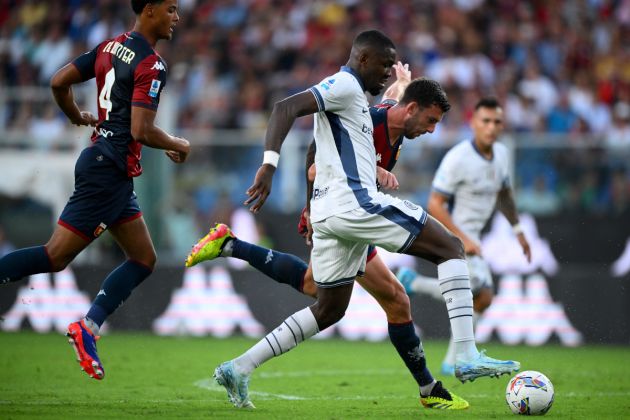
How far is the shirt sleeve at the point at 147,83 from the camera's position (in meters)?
7.14

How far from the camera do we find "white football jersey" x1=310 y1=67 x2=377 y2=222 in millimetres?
6652

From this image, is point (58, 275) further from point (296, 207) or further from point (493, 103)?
point (493, 103)

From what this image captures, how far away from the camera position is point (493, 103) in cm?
1052

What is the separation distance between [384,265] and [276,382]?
2118 mm

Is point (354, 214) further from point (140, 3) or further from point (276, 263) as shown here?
point (140, 3)

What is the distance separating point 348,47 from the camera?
18344mm

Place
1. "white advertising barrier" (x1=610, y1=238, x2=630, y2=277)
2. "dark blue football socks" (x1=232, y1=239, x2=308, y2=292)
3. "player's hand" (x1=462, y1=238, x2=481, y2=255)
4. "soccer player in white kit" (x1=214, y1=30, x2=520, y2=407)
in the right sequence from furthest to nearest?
"white advertising barrier" (x1=610, y1=238, x2=630, y2=277) < "player's hand" (x1=462, y1=238, x2=481, y2=255) < "dark blue football socks" (x1=232, y1=239, x2=308, y2=292) < "soccer player in white kit" (x1=214, y1=30, x2=520, y2=407)


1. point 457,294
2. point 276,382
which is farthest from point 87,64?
point 276,382

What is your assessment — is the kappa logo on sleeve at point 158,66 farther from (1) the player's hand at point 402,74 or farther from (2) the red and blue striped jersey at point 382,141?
(1) the player's hand at point 402,74

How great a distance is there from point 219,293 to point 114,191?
674cm

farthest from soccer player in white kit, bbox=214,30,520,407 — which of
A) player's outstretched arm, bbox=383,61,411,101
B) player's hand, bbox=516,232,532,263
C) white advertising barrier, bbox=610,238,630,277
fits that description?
white advertising barrier, bbox=610,238,630,277

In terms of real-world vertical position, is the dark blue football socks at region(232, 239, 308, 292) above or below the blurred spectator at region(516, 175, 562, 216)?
below

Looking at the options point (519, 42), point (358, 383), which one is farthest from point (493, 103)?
point (519, 42)

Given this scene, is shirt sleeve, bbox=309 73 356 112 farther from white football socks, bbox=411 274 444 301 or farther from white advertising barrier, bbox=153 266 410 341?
white advertising barrier, bbox=153 266 410 341
